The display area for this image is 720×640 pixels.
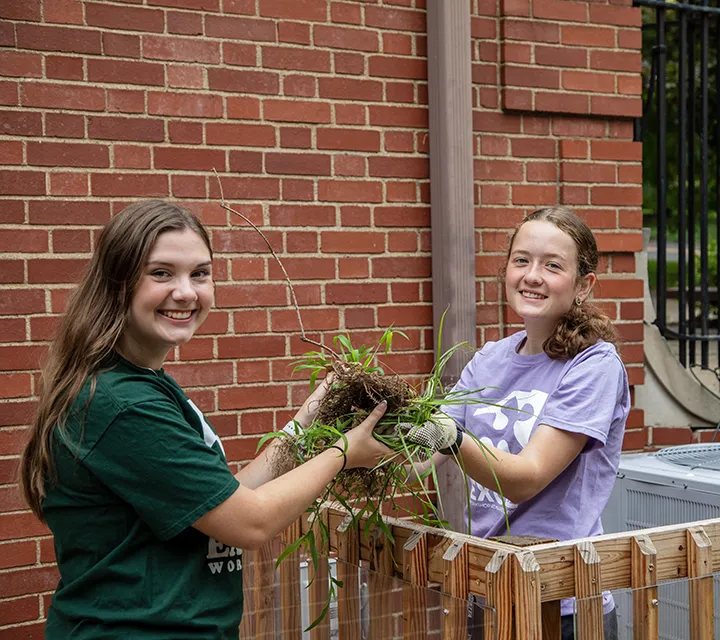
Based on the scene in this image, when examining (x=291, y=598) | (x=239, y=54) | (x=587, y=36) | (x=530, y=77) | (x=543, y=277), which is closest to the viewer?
(x=543, y=277)

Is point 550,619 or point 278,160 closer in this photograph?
point 550,619

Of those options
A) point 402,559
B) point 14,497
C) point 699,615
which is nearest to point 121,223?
point 402,559

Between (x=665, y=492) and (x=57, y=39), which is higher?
(x=57, y=39)

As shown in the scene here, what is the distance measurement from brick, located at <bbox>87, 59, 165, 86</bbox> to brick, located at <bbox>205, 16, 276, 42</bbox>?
26cm

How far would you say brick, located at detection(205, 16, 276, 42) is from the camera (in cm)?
374

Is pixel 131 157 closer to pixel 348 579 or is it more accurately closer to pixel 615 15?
pixel 348 579

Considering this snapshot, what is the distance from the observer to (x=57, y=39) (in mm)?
3486

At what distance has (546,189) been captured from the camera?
4391mm

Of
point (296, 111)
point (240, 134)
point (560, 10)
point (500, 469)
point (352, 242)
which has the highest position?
point (560, 10)

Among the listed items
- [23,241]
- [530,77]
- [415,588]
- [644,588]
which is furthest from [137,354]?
[530,77]

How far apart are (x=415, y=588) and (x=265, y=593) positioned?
651 millimetres

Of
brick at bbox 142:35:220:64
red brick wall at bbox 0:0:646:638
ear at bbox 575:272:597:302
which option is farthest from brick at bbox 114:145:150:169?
ear at bbox 575:272:597:302

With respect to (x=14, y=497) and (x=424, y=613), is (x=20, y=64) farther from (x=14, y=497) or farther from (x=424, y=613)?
(x=424, y=613)

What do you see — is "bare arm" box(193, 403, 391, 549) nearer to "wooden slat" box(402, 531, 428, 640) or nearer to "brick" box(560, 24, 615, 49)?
"wooden slat" box(402, 531, 428, 640)
